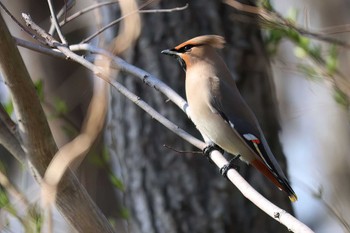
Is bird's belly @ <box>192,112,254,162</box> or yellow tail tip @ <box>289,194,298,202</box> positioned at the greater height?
bird's belly @ <box>192,112,254,162</box>

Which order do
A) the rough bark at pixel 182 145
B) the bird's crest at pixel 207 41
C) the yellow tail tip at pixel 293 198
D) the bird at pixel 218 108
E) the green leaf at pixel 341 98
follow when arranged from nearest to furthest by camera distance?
1. the green leaf at pixel 341 98
2. the yellow tail tip at pixel 293 198
3. the bird at pixel 218 108
4. the bird's crest at pixel 207 41
5. the rough bark at pixel 182 145

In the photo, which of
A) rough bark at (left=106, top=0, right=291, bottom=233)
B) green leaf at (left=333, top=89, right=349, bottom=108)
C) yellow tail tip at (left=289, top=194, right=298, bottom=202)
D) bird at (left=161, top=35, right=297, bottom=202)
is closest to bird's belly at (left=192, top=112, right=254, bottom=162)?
bird at (left=161, top=35, right=297, bottom=202)

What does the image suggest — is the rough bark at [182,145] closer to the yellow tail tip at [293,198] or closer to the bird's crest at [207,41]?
the bird's crest at [207,41]

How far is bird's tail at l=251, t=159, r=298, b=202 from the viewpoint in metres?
3.27

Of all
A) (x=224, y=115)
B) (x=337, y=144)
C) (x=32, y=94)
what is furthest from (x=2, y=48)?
(x=337, y=144)

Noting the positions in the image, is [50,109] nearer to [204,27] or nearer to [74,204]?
[204,27]

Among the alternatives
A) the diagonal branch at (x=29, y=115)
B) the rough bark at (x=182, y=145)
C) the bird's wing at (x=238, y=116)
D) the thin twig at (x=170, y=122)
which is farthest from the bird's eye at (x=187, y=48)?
the diagonal branch at (x=29, y=115)

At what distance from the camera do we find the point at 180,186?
4547 mm

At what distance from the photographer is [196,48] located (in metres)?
3.84

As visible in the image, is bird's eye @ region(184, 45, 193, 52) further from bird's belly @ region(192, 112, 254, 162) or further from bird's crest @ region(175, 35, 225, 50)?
bird's belly @ region(192, 112, 254, 162)

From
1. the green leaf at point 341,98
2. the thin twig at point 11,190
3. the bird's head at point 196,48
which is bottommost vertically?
the thin twig at point 11,190

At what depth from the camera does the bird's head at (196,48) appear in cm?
383

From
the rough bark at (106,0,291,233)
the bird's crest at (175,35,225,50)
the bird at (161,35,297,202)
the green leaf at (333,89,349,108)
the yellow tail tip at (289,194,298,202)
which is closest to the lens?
the green leaf at (333,89,349,108)

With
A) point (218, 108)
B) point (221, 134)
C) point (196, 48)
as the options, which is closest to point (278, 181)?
point (221, 134)
